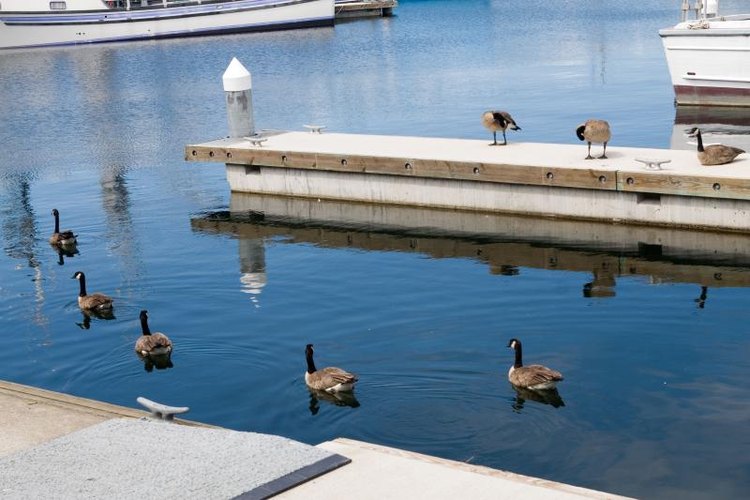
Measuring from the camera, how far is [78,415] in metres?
13.6

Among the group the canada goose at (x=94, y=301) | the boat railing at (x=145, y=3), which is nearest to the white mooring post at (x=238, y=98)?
the canada goose at (x=94, y=301)

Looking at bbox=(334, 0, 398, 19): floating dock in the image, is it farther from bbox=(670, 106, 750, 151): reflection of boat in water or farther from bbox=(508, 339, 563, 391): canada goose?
bbox=(508, 339, 563, 391): canada goose

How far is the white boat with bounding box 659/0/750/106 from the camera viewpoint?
141 ft

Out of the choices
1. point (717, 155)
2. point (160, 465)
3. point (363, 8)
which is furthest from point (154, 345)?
point (363, 8)

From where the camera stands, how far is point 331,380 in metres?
17.2

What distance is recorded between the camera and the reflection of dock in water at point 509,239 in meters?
23.7

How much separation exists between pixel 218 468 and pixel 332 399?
19.4 feet

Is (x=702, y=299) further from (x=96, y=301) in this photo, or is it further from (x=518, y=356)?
(x=96, y=301)

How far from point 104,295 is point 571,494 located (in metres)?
14.4

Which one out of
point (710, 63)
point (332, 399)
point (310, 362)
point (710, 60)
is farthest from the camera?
point (710, 63)

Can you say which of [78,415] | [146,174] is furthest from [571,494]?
[146,174]

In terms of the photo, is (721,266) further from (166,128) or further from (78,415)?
(166,128)

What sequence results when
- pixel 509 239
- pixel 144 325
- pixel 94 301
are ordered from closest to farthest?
1. pixel 144 325
2. pixel 94 301
3. pixel 509 239

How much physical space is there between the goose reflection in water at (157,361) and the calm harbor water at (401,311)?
0.17m
